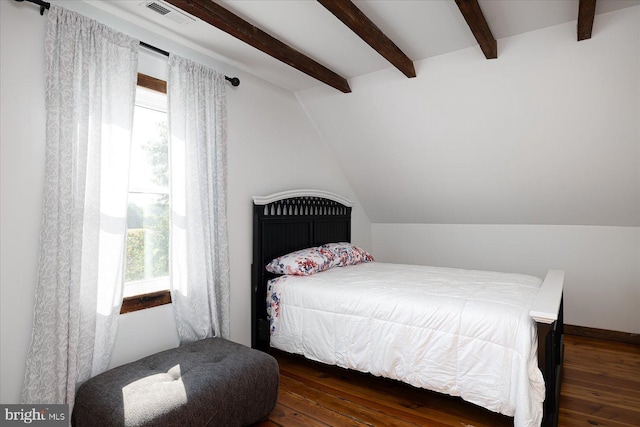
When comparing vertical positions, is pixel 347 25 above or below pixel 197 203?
above

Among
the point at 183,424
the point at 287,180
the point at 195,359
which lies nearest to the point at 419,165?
the point at 287,180

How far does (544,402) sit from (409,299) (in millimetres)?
857

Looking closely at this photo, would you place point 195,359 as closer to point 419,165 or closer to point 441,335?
point 441,335

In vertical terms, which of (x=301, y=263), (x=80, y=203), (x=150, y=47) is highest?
(x=150, y=47)

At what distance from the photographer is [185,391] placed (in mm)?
1810

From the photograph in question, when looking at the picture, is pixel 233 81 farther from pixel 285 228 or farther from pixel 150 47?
pixel 285 228

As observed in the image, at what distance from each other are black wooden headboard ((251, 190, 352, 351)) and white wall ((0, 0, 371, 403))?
0.08 metres

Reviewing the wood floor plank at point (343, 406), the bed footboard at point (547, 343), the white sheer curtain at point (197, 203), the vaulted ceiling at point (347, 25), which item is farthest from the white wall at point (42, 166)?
the bed footboard at point (547, 343)

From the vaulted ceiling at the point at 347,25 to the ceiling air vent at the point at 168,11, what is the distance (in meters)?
0.01

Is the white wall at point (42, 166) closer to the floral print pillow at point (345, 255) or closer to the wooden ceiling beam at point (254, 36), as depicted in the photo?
the wooden ceiling beam at point (254, 36)

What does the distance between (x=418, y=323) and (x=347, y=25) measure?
1.86 metres

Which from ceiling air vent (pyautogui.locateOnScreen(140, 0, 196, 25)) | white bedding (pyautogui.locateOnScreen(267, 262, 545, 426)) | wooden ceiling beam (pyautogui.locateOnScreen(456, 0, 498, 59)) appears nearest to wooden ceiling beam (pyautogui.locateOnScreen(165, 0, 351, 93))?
ceiling air vent (pyautogui.locateOnScreen(140, 0, 196, 25))

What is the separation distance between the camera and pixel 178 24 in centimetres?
242

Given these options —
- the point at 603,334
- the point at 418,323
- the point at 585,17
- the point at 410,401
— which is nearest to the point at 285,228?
the point at 418,323
